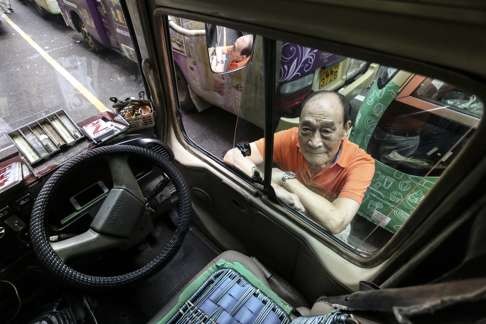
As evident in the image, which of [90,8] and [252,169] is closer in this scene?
[252,169]

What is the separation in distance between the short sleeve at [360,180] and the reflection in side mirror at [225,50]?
104 cm

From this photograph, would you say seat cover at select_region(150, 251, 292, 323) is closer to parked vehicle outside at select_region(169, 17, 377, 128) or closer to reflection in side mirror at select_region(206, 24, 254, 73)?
parked vehicle outside at select_region(169, 17, 377, 128)

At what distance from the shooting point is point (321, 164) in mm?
1625

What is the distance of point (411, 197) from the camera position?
1.38 metres

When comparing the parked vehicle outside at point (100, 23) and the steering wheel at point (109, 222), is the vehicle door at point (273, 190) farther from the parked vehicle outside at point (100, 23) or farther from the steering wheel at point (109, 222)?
the parked vehicle outside at point (100, 23)

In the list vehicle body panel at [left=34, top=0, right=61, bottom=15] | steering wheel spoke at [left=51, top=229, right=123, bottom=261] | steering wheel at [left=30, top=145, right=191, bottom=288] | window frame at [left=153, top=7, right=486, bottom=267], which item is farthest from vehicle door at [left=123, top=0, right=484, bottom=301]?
vehicle body panel at [left=34, top=0, right=61, bottom=15]

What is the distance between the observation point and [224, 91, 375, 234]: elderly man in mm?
1463

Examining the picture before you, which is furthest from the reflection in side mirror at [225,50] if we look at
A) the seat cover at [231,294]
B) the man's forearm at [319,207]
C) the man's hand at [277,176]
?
the seat cover at [231,294]

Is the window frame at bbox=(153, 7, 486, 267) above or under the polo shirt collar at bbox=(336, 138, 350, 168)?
above

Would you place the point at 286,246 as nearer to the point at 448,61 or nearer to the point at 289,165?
the point at 289,165

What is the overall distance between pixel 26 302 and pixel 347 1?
7.10 ft

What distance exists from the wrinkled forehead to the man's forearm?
0.39 m

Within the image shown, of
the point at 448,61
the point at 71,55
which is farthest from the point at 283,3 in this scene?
the point at 71,55

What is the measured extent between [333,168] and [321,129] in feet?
0.88
